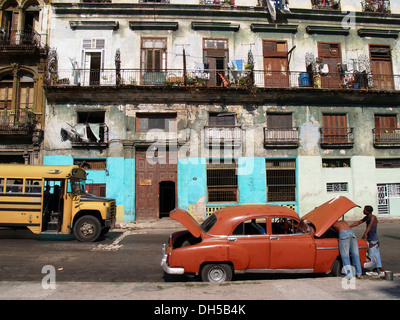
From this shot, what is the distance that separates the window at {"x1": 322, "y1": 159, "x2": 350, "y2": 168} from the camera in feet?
58.9

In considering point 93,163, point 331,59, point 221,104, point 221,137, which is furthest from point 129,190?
point 331,59

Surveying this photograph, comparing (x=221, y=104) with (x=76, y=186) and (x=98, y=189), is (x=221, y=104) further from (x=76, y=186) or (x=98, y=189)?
(x=76, y=186)

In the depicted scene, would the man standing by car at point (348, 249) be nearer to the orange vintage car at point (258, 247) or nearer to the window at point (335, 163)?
the orange vintage car at point (258, 247)

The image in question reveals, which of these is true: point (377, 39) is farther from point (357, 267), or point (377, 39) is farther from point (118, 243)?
point (118, 243)

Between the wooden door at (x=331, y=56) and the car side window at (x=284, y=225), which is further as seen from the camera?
the wooden door at (x=331, y=56)

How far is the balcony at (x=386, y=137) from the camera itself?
59.6 feet

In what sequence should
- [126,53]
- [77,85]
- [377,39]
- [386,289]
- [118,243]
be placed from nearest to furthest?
[386,289] → [118,243] → [77,85] → [126,53] → [377,39]

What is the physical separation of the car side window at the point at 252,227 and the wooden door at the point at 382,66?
17.5 metres

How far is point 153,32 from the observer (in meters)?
18.4

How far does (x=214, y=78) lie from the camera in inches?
720

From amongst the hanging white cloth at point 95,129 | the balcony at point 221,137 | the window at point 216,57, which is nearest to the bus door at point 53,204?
the hanging white cloth at point 95,129

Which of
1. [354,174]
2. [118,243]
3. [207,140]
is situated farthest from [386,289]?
[354,174]

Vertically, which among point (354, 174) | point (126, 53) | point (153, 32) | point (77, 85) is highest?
point (153, 32)

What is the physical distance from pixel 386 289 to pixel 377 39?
19.7 meters
